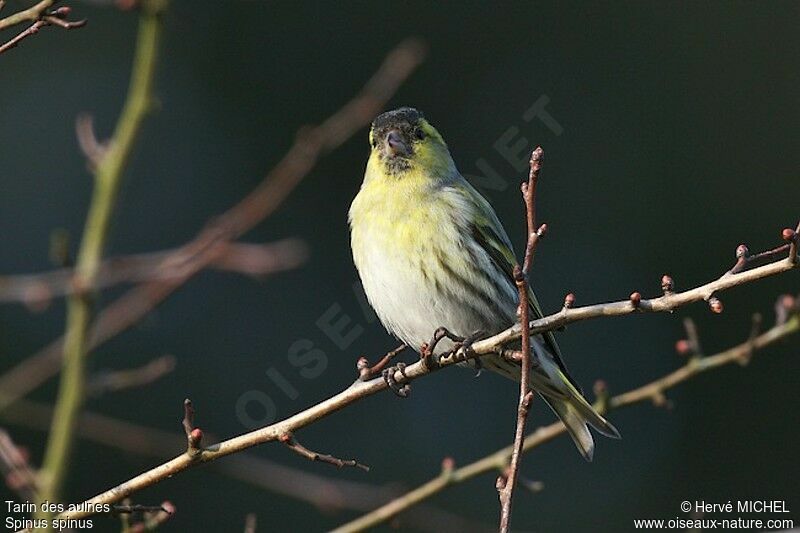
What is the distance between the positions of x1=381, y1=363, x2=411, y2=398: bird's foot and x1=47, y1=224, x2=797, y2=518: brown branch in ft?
0.33

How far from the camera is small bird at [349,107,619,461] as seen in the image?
4676 mm

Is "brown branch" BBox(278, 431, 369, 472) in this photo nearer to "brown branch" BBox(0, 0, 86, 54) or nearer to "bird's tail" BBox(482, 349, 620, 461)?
"brown branch" BBox(0, 0, 86, 54)

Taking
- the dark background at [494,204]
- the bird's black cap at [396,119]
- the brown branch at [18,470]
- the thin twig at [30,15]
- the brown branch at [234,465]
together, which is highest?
the dark background at [494,204]

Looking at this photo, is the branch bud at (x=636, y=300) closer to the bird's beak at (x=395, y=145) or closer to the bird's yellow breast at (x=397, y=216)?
the bird's yellow breast at (x=397, y=216)

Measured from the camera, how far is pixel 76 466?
9.10 metres

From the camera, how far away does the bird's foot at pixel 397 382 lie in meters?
3.47

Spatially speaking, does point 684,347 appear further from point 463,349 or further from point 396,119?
point 396,119

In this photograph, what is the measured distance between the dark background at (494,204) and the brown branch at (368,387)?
253 inches

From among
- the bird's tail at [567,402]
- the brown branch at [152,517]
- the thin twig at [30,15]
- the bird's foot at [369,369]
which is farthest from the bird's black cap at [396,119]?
the thin twig at [30,15]

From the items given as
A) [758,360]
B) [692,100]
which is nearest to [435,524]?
[758,360]

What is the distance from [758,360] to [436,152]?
5.65 m

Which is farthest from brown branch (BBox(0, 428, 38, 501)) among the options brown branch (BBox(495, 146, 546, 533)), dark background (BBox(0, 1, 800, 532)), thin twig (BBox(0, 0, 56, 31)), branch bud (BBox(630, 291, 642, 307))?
dark background (BBox(0, 1, 800, 532))

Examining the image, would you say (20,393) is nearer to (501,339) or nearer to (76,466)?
(501,339)

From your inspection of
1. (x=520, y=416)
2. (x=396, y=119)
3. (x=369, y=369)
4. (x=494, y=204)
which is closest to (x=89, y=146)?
(x=369, y=369)
